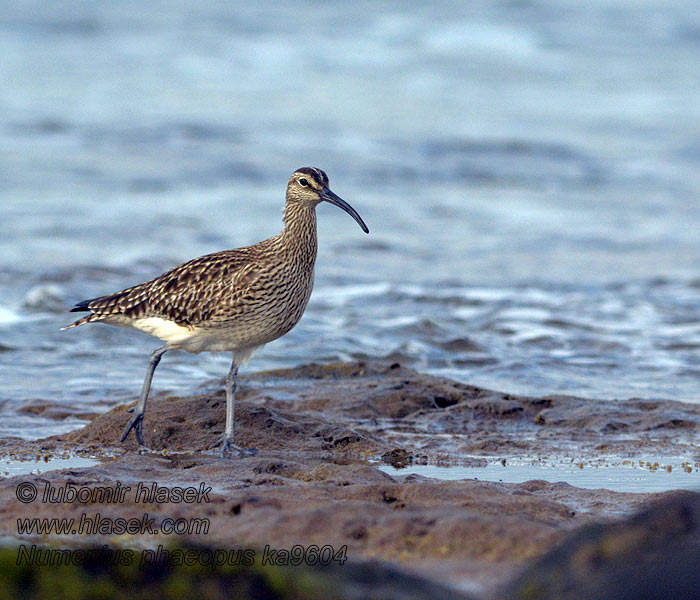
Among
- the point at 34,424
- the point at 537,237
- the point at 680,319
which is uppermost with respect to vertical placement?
the point at 537,237

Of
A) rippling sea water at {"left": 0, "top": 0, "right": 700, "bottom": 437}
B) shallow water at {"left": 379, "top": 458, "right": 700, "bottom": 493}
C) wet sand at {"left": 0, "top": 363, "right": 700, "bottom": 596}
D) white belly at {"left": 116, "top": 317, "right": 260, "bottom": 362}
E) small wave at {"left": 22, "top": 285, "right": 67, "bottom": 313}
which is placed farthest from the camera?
small wave at {"left": 22, "top": 285, "right": 67, "bottom": 313}

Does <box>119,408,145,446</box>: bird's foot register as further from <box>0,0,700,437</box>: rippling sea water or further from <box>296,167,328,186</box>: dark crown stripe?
<box>296,167,328,186</box>: dark crown stripe

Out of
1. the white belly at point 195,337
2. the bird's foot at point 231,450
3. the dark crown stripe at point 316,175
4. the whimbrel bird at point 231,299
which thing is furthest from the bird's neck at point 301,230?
the bird's foot at point 231,450

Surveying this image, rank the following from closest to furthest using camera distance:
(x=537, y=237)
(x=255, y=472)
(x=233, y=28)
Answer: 1. (x=255, y=472)
2. (x=537, y=237)
3. (x=233, y=28)

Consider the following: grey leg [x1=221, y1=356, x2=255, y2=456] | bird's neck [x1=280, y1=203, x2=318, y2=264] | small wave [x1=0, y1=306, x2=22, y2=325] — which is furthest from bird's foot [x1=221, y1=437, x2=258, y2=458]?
small wave [x1=0, y1=306, x2=22, y2=325]

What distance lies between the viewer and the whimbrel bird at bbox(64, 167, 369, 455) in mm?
7180

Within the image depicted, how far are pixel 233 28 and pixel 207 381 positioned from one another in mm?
24852

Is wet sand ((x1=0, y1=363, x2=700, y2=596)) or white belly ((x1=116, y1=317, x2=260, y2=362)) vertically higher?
white belly ((x1=116, y1=317, x2=260, y2=362))

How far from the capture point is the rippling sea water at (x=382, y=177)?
35.6 feet

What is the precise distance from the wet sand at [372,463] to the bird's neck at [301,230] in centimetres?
117

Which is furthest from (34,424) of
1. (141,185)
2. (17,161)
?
(17,161)

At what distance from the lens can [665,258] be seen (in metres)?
15.7

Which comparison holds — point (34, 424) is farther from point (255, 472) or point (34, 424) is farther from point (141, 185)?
point (141, 185)

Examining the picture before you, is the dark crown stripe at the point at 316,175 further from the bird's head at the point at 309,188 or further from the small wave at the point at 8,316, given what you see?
the small wave at the point at 8,316
